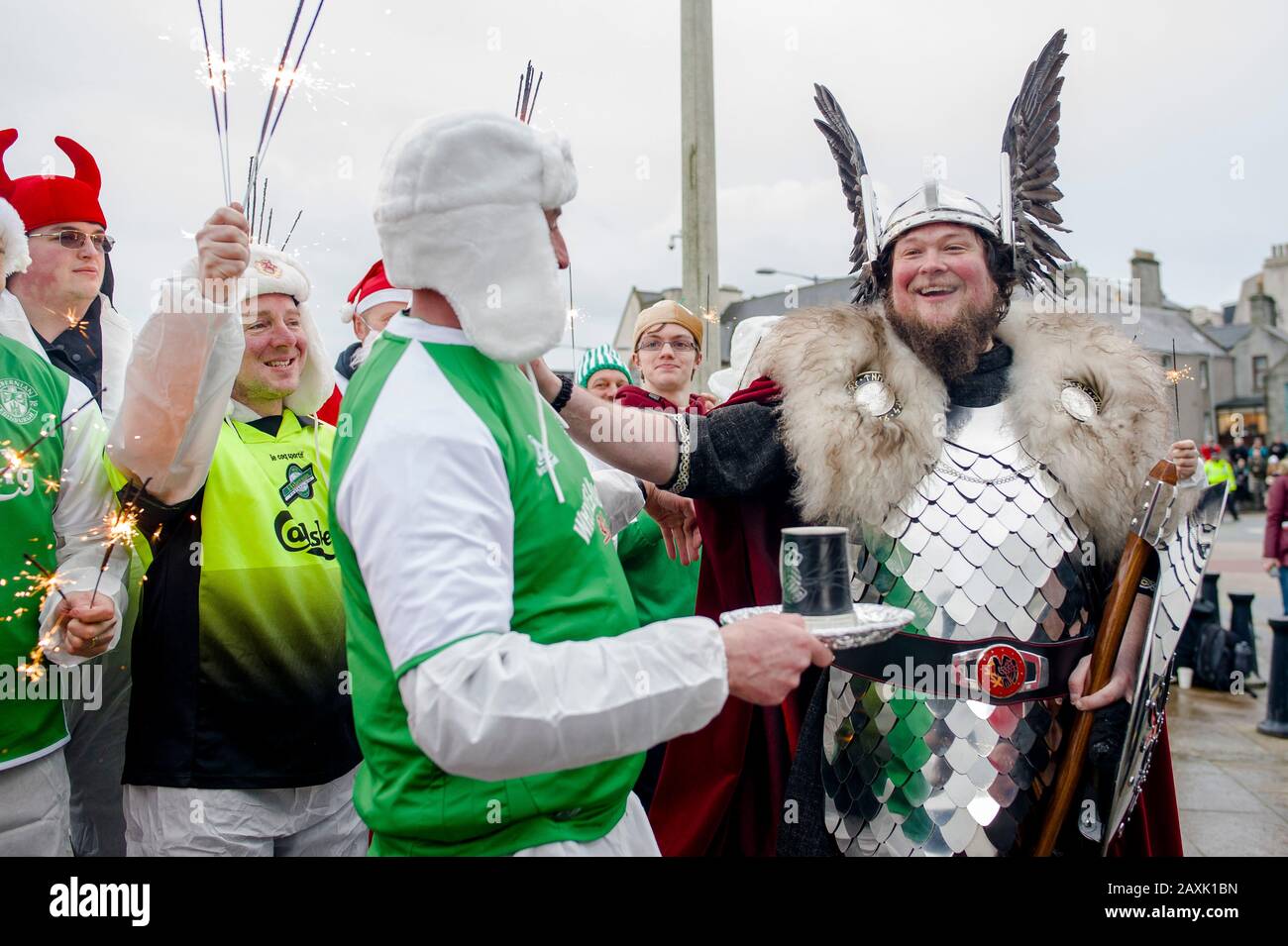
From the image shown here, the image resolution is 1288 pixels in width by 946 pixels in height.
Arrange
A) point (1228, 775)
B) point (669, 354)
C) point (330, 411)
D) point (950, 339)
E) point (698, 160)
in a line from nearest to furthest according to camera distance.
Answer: point (950, 339) < point (330, 411) < point (669, 354) < point (698, 160) < point (1228, 775)

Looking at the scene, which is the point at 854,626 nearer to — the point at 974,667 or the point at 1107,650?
the point at 974,667

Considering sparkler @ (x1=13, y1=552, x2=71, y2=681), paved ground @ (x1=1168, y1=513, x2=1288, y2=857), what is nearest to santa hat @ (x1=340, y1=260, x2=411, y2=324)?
sparkler @ (x1=13, y1=552, x2=71, y2=681)

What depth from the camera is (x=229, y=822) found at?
2.02m

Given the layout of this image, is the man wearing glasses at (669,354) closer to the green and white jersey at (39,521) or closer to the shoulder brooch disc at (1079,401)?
the shoulder brooch disc at (1079,401)

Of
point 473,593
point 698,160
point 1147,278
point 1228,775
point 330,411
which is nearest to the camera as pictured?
point 473,593

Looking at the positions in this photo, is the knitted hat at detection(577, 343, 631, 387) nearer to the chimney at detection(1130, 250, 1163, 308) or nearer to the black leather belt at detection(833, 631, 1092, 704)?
the black leather belt at detection(833, 631, 1092, 704)

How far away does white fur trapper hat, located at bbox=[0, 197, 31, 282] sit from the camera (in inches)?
80.3

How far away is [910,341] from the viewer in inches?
90.8

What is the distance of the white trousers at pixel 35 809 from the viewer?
1.87 metres

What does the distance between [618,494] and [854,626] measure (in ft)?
3.28

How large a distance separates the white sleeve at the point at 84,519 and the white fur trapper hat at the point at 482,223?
111cm

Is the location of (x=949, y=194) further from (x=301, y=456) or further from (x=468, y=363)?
(x=301, y=456)

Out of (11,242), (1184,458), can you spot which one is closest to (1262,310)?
(1184,458)
